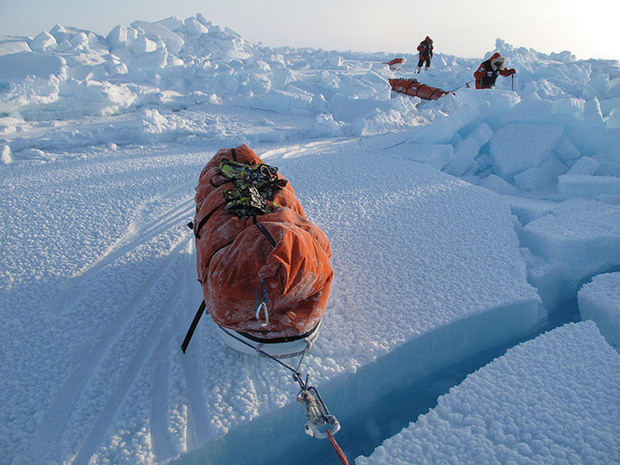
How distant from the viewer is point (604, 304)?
221 cm

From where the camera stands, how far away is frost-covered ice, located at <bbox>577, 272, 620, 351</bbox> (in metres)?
2.17

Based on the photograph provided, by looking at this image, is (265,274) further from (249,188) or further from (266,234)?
(249,188)

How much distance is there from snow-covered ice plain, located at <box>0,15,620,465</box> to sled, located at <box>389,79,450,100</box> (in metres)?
1.65

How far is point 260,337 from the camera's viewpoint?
1.65 meters

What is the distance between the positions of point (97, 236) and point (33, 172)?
1861 mm

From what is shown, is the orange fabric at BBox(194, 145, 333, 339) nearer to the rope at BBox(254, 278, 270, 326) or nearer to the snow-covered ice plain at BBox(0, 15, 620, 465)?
the rope at BBox(254, 278, 270, 326)

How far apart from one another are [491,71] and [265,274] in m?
7.27

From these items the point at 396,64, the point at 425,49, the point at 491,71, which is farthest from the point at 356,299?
the point at 425,49

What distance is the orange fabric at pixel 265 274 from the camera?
4.82ft

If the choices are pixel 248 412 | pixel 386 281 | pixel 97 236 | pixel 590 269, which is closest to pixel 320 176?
pixel 386 281

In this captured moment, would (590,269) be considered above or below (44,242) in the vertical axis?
above

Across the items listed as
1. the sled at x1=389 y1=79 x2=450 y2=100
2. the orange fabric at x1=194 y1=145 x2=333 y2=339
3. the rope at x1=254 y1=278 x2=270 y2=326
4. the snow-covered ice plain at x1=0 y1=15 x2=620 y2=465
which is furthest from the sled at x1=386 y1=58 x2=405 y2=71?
the rope at x1=254 y1=278 x2=270 y2=326

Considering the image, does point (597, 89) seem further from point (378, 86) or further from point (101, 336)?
point (101, 336)

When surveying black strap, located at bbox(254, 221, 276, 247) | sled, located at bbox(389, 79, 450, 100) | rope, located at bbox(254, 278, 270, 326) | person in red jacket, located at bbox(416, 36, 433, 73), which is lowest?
rope, located at bbox(254, 278, 270, 326)
